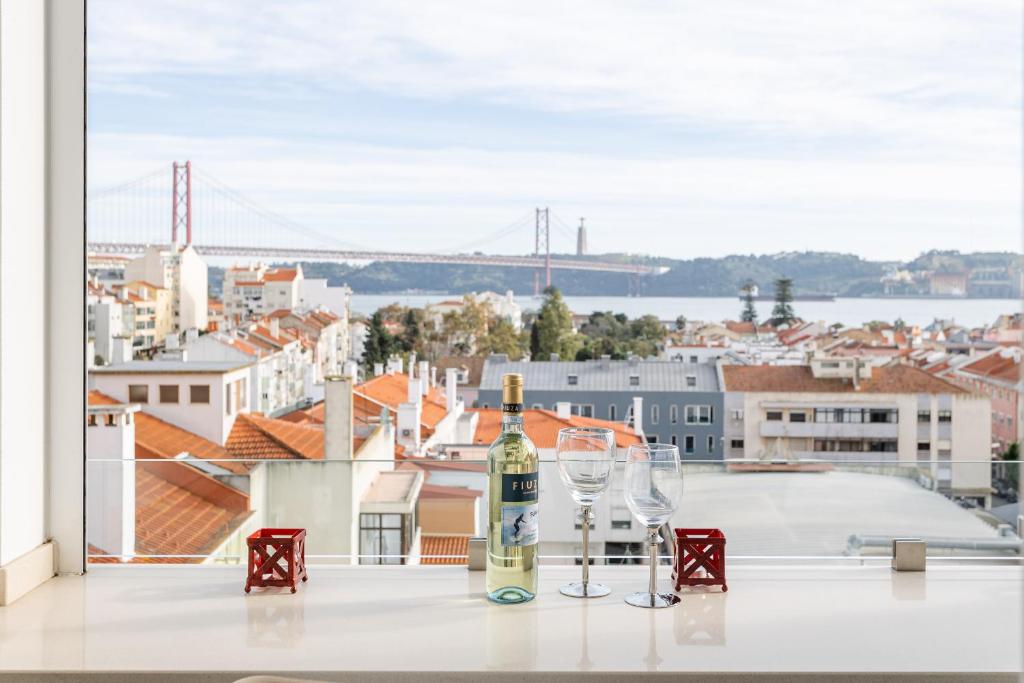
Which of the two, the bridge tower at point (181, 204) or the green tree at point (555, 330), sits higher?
the bridge tower at point (181, 204)

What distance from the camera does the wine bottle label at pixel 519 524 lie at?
48.2 inches

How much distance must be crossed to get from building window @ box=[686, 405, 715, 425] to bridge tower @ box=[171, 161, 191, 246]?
321 inches

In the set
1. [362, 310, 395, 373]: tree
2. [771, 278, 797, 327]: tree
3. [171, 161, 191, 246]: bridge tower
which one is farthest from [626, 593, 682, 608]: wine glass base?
[171, 161, 191, 246]: bridge tower

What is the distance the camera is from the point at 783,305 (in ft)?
19.2

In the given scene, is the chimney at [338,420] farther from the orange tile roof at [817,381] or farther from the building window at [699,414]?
the orange tile roof at [817,381]

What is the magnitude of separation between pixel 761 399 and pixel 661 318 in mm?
1071


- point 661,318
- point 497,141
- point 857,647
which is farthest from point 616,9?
point 497,141

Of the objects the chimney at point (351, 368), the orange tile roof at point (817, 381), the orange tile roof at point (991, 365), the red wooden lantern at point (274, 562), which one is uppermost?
the orange tile roof at point (991, 365)

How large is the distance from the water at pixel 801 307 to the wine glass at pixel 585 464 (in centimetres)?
360

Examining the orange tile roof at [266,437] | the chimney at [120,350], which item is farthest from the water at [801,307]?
the chimney at [120,350]

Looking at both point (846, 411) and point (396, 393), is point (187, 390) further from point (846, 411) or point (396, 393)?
point (846, 411)

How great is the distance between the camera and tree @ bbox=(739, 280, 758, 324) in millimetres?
5256

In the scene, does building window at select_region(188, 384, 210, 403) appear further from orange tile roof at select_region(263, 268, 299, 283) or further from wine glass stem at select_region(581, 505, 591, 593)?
wine glass stem at select_region(581, 505, 591, 593)

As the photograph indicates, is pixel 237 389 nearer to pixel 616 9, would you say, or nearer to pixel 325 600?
pixel 616 9
